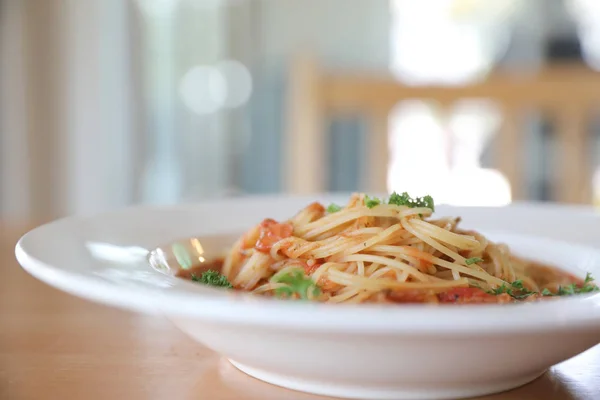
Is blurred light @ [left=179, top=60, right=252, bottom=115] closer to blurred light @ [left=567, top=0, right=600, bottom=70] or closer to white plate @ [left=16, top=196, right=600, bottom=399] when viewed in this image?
blurred light @ [left=567, top=0, right=600, bottom=70]

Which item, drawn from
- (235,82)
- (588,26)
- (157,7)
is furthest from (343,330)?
(588,26)

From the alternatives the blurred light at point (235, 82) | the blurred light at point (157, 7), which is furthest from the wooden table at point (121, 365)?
the blurred light at point (235, 82)

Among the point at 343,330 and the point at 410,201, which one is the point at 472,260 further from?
the point at 343,330

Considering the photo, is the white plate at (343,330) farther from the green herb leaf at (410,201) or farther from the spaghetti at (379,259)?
the green herb leaf at (410,201)

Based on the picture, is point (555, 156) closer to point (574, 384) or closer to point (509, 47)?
point (509, 47)

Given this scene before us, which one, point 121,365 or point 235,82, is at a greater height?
point 235,82

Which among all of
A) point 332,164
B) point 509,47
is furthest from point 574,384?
point 509,47
